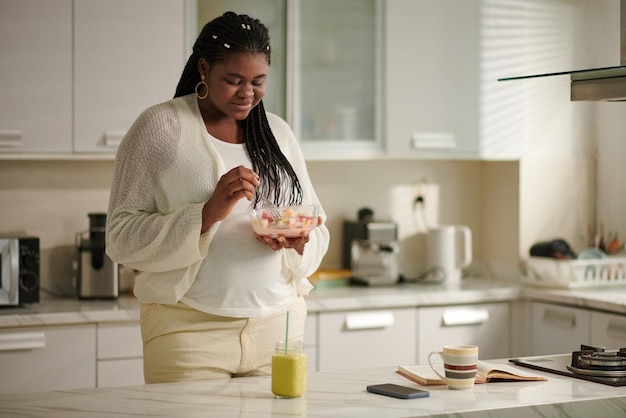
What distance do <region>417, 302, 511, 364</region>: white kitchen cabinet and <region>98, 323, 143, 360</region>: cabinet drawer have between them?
1127mm

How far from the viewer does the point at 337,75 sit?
12.5 feet

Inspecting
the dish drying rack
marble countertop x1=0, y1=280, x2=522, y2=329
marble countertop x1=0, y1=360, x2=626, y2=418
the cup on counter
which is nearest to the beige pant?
marble countertop x1=0, y1=360, x2=626, y2=418

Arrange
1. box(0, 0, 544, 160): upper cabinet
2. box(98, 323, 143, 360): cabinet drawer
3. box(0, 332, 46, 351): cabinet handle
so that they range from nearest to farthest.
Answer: box(0, 332, 46, 351): cabinet handle < box(98, 323, 143, 360): cabinet drawer < box(0, 0, 544, 160): upper cabinet

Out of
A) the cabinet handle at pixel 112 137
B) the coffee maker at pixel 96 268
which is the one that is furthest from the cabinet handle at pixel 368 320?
the cabinet handle at pixel 112 137

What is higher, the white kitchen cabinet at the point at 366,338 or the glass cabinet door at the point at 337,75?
the glass cabinet door at the point at 337,75

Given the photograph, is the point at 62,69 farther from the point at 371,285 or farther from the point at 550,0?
the point at 550,0

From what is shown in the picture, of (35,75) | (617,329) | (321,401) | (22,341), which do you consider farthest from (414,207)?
(321,401)

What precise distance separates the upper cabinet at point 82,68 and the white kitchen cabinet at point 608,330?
1.83 metres

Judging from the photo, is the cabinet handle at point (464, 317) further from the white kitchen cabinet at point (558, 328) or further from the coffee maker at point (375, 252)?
the coffee maker at point (375, 252)

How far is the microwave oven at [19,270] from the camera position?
129 inches

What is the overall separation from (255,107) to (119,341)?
4.16ft

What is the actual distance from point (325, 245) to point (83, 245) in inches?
55.7

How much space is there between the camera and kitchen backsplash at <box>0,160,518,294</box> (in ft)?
12.1

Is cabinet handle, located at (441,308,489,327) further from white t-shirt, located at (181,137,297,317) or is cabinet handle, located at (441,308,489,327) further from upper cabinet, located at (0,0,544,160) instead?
white t-shirt, located at (181,137,297,317)
